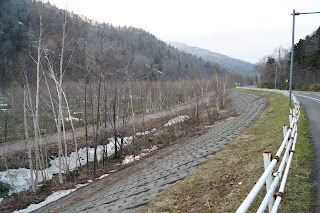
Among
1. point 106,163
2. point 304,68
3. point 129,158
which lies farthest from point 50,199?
point 304,68

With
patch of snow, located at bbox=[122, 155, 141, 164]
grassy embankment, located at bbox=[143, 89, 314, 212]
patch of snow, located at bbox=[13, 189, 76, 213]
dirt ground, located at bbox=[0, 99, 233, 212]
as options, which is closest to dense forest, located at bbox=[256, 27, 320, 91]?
dirt ground, located at bbox=[0, 99, 233, 212]

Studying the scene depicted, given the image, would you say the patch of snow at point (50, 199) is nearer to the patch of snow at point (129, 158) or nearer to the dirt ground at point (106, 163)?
the dirt ground at point (106, 163)

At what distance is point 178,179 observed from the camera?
23.5ft

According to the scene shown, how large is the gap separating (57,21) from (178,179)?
14.7 meters

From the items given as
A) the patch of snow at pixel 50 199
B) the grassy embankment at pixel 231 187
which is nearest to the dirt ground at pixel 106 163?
the patch of snow at pixel 50 199

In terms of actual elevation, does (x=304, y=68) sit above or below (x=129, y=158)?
above

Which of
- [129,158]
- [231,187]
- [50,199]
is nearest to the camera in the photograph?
[231,187]

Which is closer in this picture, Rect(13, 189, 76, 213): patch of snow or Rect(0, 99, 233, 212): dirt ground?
Rect(13, 189, 76, 213): patch of snow

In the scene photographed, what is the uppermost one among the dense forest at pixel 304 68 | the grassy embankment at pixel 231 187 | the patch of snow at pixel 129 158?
the dense forest at pixel 304 68

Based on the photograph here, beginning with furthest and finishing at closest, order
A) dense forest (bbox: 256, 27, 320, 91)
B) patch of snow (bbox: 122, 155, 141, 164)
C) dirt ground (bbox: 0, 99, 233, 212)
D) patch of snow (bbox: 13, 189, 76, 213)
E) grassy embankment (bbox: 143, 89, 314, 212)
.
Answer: dense forest (bbox: 256, 27, 320, 91) < patch of snow (bbox: 122, 155, 141, 164) < dirt ground (bbox: 0, 99, 233, 212) < patch of snow (bbox: 13, 189, 76, 213) < grassy embankment (bbox: 143, 89, 314, 212)

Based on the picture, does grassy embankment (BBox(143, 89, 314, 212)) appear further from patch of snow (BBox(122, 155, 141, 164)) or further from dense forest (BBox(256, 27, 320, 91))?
dense forest (BBox(256, 27, 320, 91))

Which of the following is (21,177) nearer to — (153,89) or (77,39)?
(77,39)

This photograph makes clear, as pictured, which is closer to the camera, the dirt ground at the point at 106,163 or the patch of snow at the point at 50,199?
the patch of snow at the point at 50,199

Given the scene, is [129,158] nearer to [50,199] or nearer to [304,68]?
[50,199]
